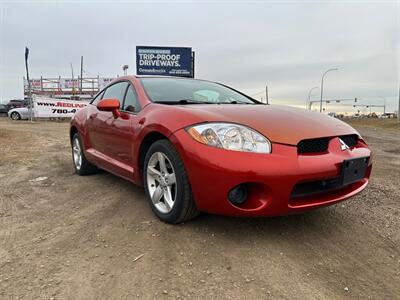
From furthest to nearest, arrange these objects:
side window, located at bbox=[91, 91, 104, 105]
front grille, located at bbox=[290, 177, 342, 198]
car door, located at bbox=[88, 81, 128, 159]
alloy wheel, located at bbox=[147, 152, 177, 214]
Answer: side window, located at bbox=[91, 91, 104, 105], car door, located at bbox=[88, 81, 128, 159], alloy wheel, located at bbox=[147, 152, 177, 214], front grille, located at bbox=[290, 177, 342, 198]

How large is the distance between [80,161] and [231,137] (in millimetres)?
3245

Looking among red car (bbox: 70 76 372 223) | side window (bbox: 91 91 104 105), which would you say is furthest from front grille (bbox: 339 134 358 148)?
side window (bbox: 91 91 104 105)

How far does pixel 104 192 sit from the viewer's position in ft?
14.4

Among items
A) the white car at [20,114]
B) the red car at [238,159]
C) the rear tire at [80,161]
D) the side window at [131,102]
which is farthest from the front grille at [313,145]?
the white car at [20,114]

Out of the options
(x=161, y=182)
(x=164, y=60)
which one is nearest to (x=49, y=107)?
(x=164, y=60)

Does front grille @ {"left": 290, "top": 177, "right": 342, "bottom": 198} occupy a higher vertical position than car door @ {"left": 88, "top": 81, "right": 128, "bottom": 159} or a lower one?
lower

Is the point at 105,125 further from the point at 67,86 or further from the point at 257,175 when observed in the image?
the point at 67,86

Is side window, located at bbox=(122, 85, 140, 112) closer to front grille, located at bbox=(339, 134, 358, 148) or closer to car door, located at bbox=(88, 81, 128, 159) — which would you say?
car door, located at bbox=(88, 81, 128, 159)

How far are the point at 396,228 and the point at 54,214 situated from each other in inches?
125

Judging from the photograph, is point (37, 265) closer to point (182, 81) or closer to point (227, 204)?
point (227, 204)

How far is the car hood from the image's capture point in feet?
9.25

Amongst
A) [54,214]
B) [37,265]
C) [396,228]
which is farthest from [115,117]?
[396,228]

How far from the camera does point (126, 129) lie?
12.3 feet

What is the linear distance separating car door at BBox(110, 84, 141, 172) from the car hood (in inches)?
27.0
